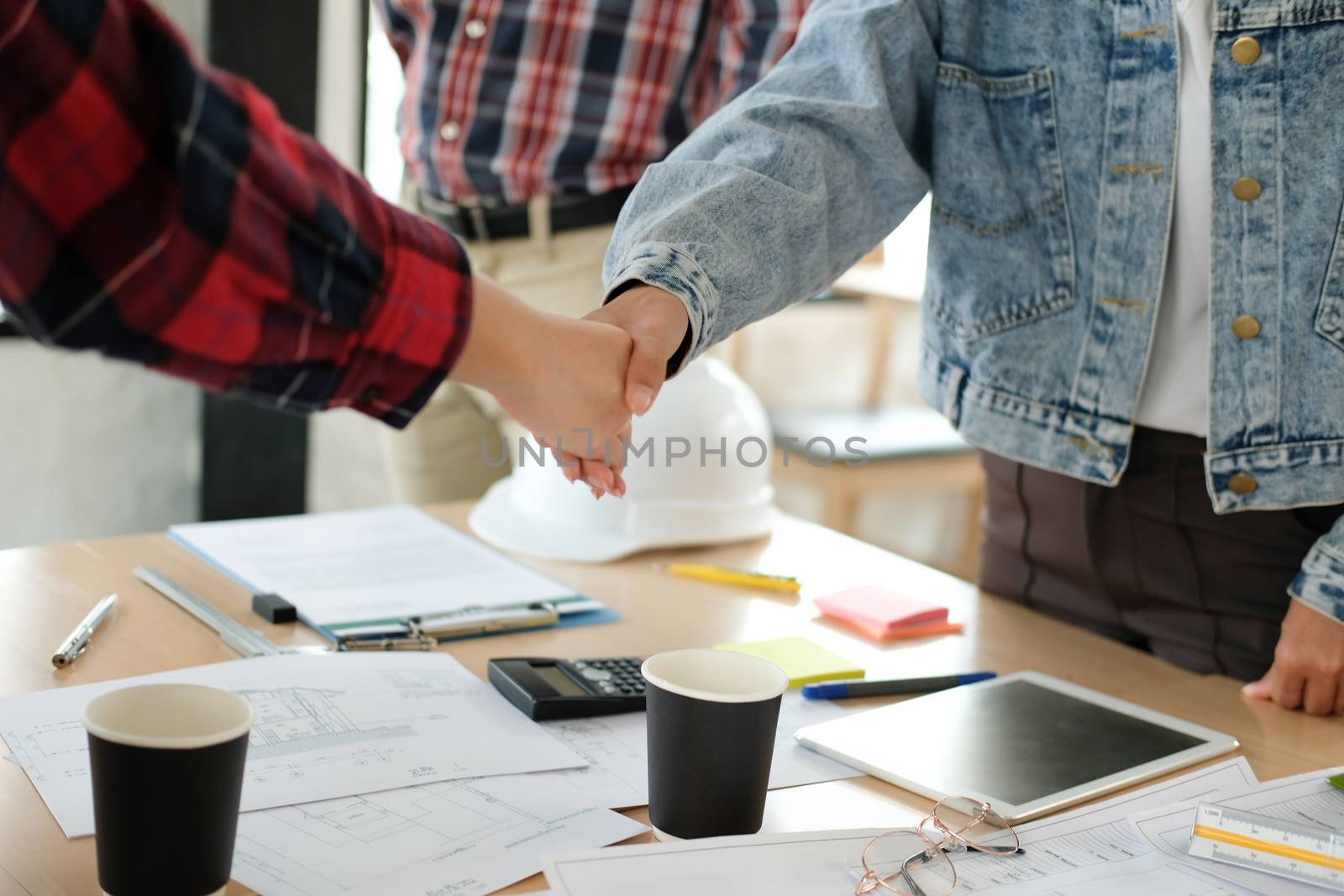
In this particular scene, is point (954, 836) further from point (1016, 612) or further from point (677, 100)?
point (677, 100)

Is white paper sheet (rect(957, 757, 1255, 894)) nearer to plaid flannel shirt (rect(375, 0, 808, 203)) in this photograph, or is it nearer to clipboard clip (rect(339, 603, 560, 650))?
clipboard clip (rect(339, 603, 560, 650))

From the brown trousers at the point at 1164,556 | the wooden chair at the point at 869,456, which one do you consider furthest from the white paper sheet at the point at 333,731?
the wooden chair at the point at 869,456

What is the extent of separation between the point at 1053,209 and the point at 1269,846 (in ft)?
1.85

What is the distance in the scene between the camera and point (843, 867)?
67 centimetres

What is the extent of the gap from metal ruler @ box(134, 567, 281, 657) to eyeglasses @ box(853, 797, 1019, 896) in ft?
1.54

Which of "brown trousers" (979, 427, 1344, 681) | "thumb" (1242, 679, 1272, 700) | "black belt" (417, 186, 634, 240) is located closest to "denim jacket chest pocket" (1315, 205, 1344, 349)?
"brown trousers" (979, 427, 1344, 681)

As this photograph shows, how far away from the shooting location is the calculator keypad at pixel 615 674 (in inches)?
34.7

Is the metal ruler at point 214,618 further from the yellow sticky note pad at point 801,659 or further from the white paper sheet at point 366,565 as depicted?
the yellow sticky note pad at point 801,659

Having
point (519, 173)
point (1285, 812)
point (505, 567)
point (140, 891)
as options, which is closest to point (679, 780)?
point (140, 891)

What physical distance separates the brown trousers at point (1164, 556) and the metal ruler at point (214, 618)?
2.21 ft

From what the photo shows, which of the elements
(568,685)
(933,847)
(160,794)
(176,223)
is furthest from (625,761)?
(176,223)

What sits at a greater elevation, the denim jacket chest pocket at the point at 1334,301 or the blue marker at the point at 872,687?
the denim jacket chest pocket at the point at 1334,301

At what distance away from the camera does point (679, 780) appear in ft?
2.21

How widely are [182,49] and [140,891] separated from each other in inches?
14.7
